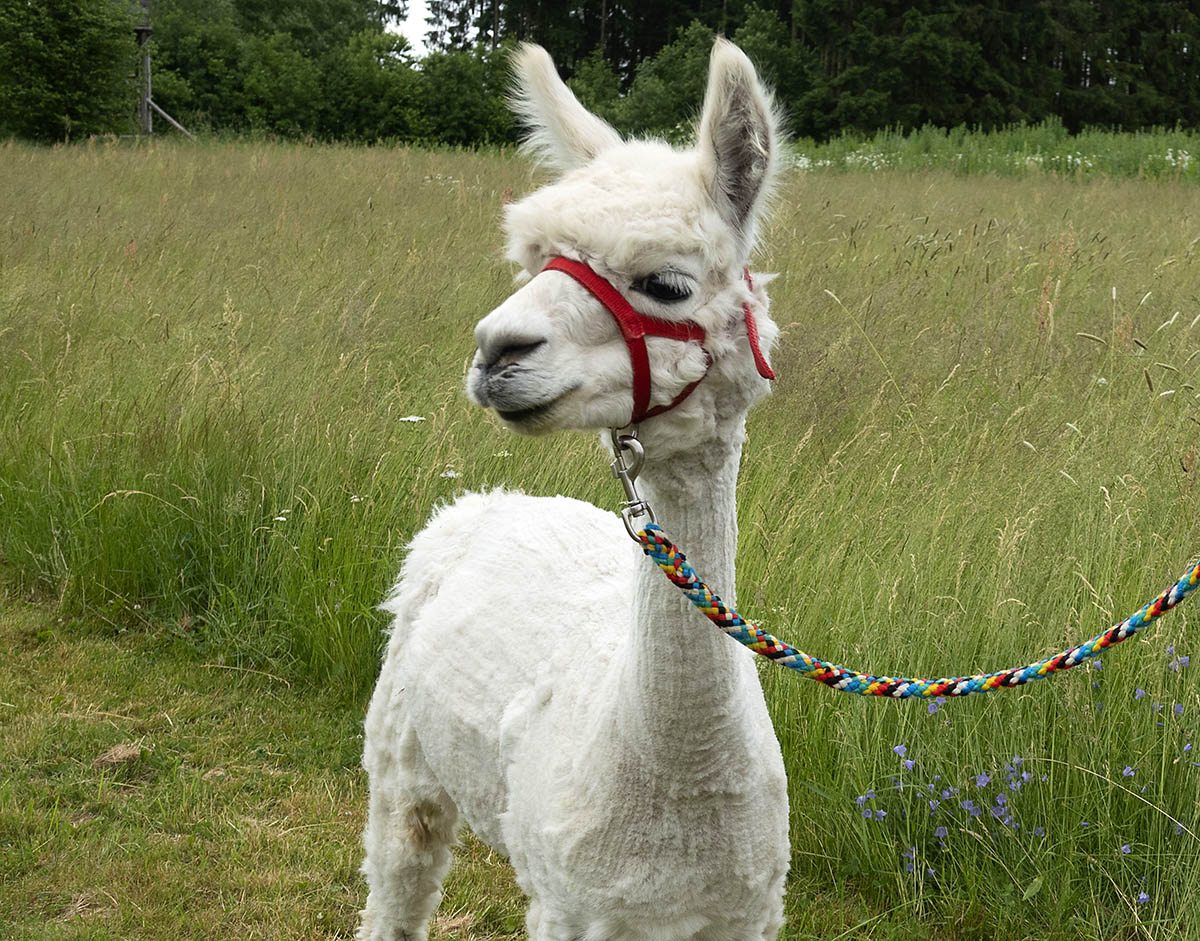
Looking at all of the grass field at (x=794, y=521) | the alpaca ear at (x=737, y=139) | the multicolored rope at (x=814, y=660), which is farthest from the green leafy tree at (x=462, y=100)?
the multicolored rope at (x=814, y=660)

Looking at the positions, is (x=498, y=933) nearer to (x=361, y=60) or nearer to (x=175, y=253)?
(x=175, y=253)

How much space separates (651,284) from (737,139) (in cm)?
28

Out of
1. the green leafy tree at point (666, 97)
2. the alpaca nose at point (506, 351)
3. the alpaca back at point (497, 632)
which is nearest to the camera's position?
the alpaca nose at point (506, 351)

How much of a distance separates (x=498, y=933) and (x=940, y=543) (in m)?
1.88

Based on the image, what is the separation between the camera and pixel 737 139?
1.75 meters

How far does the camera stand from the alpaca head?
5.32 ft

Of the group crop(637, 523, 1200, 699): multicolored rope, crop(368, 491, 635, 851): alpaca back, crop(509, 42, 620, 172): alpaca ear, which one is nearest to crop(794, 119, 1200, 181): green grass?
crop(368, 491, 635, 851): alpaca back

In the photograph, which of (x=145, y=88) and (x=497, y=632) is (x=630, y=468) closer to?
(x=497, y=632)

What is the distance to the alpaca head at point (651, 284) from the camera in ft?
5.32

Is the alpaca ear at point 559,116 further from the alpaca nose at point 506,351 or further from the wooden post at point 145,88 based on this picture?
the wooden post at point 145,88

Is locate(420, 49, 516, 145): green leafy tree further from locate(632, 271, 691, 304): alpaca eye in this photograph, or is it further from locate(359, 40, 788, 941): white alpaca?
locate(632, 271, 691, 304): alpaca eye

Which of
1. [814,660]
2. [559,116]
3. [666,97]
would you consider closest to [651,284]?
[559,116]

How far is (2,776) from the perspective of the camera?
3.93 m

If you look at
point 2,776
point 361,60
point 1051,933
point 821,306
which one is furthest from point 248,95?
point 1051,933
